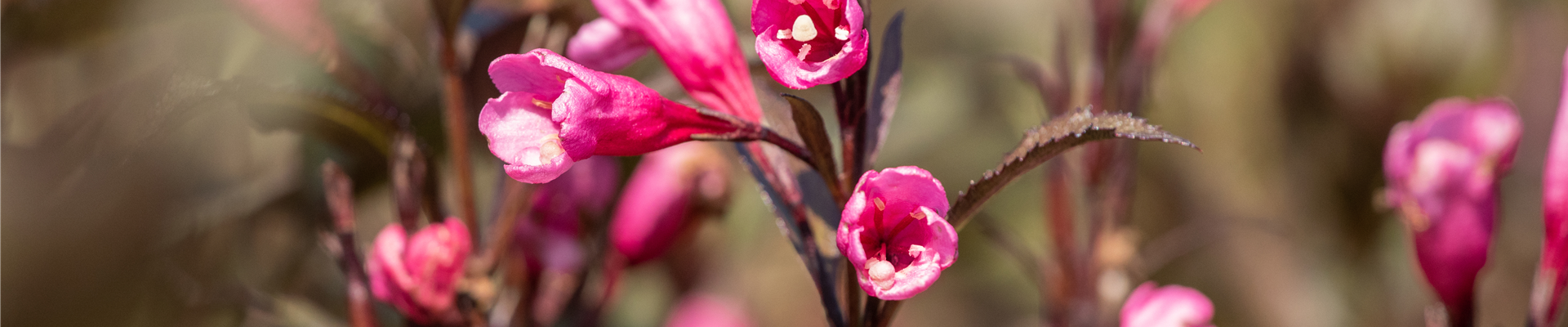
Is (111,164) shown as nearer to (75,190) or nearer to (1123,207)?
(75,190)

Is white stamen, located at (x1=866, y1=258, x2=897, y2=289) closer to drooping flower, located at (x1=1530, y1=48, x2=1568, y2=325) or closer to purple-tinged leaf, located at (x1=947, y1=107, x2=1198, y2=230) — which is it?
purple-tinged leaf, located at (x1=947, y1=107, x2=1198, y2=230)

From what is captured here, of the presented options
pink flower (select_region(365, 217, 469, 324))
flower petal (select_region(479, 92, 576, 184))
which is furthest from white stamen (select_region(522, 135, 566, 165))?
pink flower (select_region(365, 217, 469, 324))

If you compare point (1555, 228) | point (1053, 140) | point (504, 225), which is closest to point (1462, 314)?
point (1555, 228)

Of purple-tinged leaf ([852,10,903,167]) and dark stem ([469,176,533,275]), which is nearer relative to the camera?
purple-tinged leaf ([852,10,903,167])

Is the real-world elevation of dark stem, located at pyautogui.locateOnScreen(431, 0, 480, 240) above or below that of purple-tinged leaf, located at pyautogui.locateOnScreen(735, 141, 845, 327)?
above

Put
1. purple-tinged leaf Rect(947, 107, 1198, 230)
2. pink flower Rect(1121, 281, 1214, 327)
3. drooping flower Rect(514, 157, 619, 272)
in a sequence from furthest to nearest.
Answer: drooping flower Rect(514, 157, 619, 272) → pink flower Rect(1121, 281, 1214, 327) → purple-tinged leaf Rect(947, 107, 1198, 230)

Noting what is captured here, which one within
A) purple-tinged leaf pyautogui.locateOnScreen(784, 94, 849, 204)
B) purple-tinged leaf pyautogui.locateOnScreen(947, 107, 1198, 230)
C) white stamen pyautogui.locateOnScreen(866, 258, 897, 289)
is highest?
purple-tinged leaf pyautogui.locateOnScreen(784, 94, 849, 204)

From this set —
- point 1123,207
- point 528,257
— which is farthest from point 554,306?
point 1123,207
